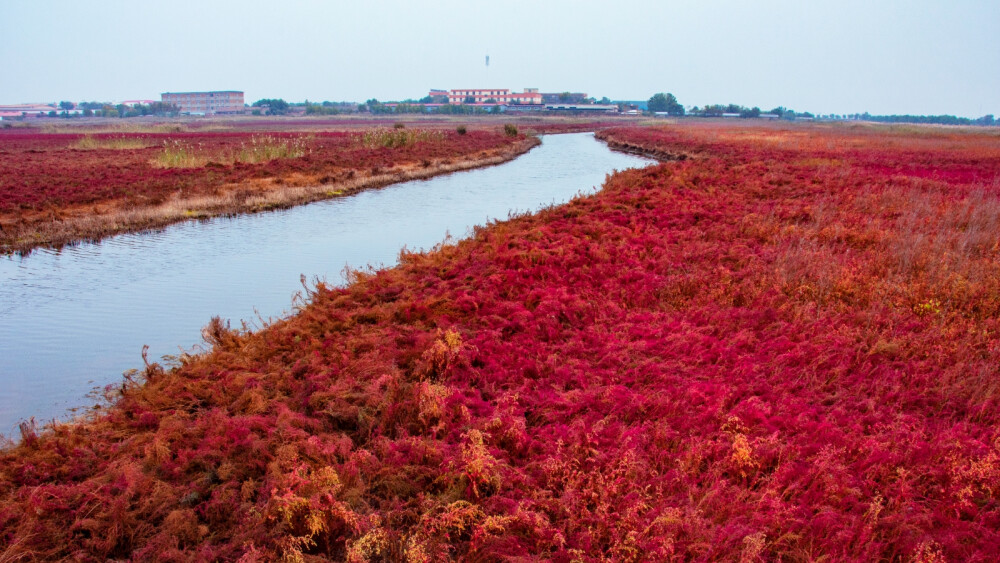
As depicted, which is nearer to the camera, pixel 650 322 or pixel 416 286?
pixel 650 322

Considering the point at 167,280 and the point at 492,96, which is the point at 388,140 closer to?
the point at 167,280

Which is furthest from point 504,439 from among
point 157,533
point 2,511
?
point 2,511

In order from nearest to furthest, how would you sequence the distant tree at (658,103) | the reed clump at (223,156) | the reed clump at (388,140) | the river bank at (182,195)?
1. the river bank at (182,195)
2. the reed clump at (223,156)
3. the reed clump at (388,140)
4. the distant tree at (658,103)

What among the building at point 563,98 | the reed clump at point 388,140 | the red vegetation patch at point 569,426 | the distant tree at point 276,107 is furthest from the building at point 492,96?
the red vegetation patch at point 569,426

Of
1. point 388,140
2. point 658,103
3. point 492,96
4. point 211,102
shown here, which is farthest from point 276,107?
point 388,140

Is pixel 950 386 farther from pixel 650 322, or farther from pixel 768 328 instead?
pixel 650 322

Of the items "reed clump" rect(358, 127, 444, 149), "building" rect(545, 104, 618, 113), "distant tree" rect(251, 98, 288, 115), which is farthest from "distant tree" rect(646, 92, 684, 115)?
"reed clump" rect(358, 127, 444, 149)

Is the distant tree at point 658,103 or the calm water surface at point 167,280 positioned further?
the distant tree at point 658,103

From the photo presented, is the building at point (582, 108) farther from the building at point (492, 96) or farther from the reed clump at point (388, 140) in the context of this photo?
the reed clump at point (388, 140)
